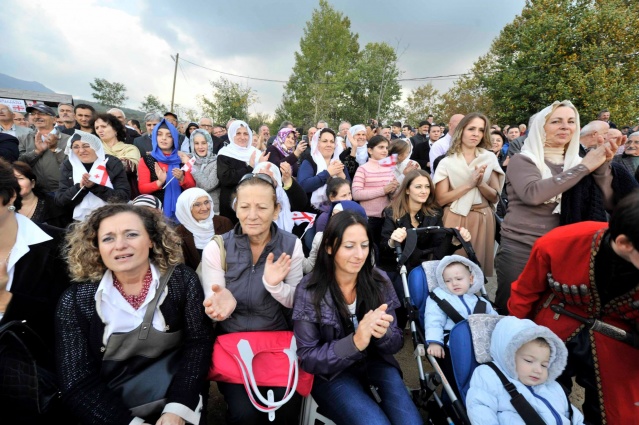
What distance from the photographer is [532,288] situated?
80.5 inches

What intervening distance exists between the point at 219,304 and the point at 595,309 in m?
2.29

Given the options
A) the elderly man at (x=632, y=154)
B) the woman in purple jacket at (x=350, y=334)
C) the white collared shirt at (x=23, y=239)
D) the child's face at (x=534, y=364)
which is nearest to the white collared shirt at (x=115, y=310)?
the white collared shirt at (x=23, y=239)

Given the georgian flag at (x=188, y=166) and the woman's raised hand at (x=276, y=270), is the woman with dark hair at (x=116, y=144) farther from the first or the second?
the woman's raised hand at (x=276, y=270)

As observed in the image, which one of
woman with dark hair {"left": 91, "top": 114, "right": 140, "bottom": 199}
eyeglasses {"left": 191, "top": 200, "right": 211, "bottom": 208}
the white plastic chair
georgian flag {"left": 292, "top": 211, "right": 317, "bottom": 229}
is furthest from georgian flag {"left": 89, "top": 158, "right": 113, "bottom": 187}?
the white plastic chair

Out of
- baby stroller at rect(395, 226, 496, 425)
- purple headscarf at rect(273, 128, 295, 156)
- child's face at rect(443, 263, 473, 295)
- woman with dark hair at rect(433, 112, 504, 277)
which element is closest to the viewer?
baby stroller at rect(395, 226, 496, 425)

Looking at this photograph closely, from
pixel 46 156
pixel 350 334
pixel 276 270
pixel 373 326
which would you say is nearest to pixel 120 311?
pixel 276 270

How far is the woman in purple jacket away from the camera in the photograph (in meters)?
1.86

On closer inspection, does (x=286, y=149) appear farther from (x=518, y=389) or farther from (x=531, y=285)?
(x=518, y=389)

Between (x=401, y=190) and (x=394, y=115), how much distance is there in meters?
35.7

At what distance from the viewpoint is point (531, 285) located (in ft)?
6.68

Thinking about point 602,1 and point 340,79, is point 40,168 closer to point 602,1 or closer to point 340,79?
point 602,1

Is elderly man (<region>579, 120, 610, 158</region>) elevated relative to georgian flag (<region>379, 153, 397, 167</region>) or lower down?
elevated

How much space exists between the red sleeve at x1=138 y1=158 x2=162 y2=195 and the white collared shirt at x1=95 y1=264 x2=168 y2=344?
8.45 feet

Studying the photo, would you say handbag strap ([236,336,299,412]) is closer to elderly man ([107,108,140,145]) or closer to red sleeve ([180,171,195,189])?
red sleeve ([180,171,195,189])
